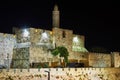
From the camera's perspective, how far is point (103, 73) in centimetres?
3800

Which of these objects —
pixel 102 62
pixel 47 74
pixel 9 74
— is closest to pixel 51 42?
pixel 102 62

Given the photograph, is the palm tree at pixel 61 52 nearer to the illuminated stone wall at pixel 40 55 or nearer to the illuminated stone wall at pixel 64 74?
the illuminated stone wall at pixel 40 55

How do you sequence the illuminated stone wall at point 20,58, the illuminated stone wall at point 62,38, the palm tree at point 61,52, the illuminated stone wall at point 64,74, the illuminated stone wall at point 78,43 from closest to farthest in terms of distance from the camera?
1. the illuminated stone wall at point 64,74
2. the illuminated stone wall at point 20,58
3. the palm tree at point 61,52
4. the illuminated stone wall at point 62,38
5. the illuminated stone wall at point 78,43

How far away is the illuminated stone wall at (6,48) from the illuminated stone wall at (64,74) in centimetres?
851

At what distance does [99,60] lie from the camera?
155 feet

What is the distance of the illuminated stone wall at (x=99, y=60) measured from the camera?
1836 inches

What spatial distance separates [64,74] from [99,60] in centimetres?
1484

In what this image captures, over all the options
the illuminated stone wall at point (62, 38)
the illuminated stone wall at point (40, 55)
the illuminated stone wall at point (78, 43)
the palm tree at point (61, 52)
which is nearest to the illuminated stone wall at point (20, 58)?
the illuminated stone wall at point (40, 55)

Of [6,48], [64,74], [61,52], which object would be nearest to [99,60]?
[61,52]

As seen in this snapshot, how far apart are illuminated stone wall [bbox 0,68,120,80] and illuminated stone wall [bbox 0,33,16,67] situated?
27.9 feet

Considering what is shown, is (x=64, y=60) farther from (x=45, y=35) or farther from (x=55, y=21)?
(x=55, y=21)

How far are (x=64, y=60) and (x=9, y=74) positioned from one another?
13278 mm

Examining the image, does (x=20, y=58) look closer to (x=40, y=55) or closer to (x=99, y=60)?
(x=40, y=55)

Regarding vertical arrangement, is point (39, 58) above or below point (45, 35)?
below
